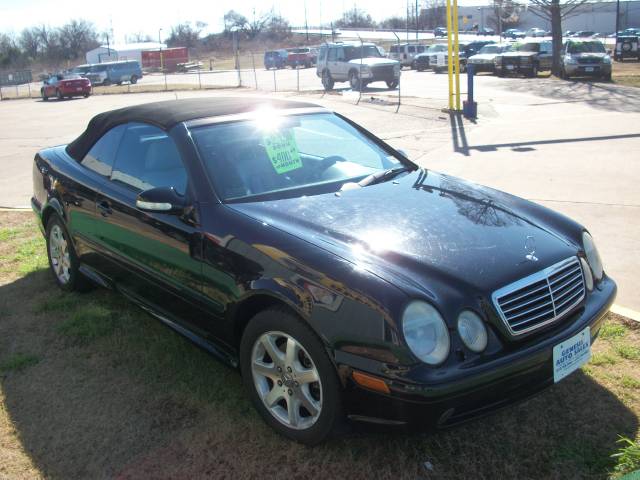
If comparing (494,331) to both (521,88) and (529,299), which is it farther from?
(521,88)

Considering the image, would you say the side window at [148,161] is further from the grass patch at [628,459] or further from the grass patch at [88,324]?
the grass patch at [628,459]

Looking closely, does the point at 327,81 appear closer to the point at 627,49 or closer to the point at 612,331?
the point at 627,49

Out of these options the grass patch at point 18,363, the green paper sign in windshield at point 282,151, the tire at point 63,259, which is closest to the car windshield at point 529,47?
the tire at point 63,259

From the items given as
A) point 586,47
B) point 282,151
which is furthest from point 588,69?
point 282,151

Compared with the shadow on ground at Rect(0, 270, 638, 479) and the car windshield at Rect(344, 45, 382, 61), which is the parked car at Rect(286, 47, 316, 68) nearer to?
the car windshield at Rect(344, 45, 382, 61)

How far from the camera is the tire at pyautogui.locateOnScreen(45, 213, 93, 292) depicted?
493 centimetres

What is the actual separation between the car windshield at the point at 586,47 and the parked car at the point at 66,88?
24620 mm

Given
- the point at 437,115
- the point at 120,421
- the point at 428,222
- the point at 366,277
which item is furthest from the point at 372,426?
the point at 437,115

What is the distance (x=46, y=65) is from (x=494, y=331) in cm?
8655

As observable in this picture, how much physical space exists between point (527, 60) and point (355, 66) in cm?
894

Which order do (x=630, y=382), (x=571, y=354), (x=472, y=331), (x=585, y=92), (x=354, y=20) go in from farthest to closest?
1. (x=354, y=20)
2. (x=585, y=92)
3. (x=630, y=382)
4. (x=571, y=354)
5. (x=472, y=331)

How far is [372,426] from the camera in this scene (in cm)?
269

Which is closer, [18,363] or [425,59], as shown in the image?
[18,363]

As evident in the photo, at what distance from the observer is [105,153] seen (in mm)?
4555
